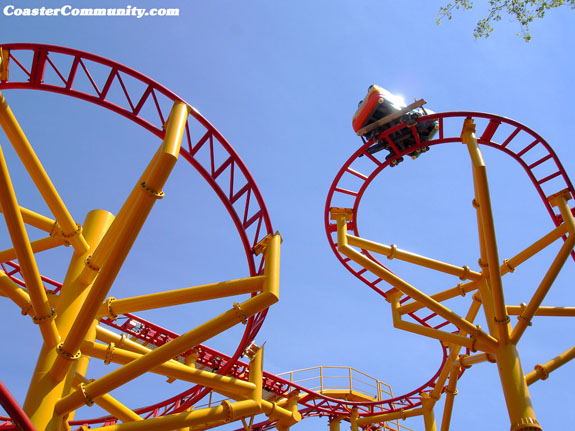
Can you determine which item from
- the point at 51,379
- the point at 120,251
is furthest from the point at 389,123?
the point at 51,379

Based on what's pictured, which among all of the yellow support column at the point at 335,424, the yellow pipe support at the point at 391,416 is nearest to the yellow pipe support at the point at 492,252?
the yellow pipe support at the point at 391,416

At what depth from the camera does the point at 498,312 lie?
775 centimetres

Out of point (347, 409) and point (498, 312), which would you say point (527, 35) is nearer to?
point (498, 312)

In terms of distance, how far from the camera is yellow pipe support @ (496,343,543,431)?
693cm

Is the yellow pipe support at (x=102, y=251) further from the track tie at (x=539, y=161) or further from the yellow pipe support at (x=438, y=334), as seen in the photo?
the track tie at (x=539, y=161)

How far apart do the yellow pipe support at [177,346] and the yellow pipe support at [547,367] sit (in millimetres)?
4370

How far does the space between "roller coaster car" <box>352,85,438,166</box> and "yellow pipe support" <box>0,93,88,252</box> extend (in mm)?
5552

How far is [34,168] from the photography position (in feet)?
20.3

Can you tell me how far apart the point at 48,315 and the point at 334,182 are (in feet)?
20.9

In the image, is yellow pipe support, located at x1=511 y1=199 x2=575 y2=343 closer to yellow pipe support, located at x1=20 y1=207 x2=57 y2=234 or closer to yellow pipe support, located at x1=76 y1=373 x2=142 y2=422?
Answer: yellow pipe support, located at x1=76 y1=373 x2=142 y2=422

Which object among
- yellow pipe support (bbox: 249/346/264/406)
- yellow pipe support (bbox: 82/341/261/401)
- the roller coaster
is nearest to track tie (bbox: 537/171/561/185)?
the roller coaster

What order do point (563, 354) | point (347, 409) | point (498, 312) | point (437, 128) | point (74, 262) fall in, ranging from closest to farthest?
point (74, 262)
point (498, 312)
point (563, 354)
point (437, 128)
point (347, 409)

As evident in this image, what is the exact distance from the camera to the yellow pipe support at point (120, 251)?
16.1 feet

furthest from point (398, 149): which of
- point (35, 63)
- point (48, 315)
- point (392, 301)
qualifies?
point (48, 315)
